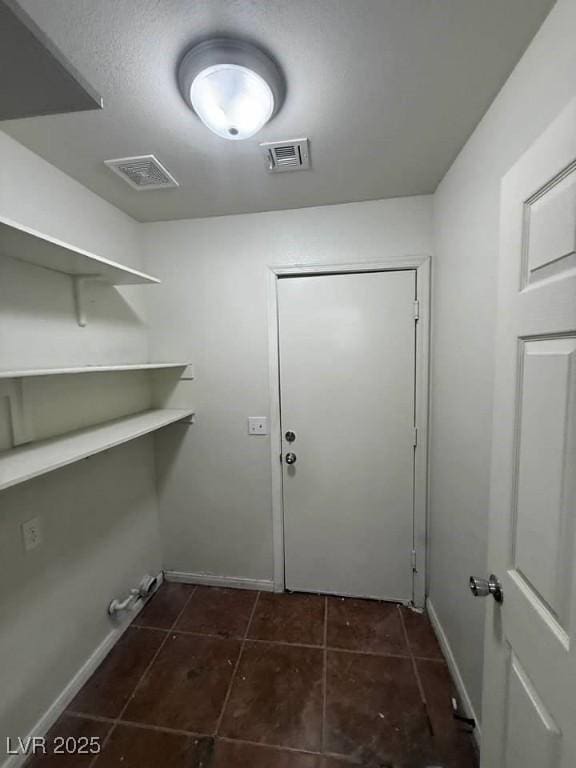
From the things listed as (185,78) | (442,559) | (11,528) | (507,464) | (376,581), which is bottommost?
(376,581)

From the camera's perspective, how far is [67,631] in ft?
4.58

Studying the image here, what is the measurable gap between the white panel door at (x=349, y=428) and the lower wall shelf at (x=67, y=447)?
0.84m

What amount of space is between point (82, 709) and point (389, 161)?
282 centimetres

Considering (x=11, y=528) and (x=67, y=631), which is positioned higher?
(x=11, y=528)

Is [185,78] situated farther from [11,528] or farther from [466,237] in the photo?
[11,528]

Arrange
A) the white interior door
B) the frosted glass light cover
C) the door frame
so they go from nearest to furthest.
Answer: the white interior door < the frosted glass light cover < the door frame

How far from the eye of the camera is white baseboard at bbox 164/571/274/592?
2016 millimetres

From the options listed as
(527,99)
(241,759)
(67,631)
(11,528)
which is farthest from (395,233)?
(67,631)

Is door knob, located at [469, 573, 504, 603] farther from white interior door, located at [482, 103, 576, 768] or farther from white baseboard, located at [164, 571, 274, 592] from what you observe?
white baseboard, located at [164, 571, 274, 592]

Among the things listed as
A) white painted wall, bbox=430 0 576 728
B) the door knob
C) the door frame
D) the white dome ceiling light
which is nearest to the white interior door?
the door knob

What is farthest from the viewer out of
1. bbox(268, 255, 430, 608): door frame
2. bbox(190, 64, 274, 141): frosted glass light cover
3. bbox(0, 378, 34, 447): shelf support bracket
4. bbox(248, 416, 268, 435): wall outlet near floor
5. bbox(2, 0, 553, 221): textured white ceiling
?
bbox(248, 416, 268, 435): wall outlet near floor

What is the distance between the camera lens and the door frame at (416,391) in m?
1.70

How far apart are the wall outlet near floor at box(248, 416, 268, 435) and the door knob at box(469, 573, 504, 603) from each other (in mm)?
1295

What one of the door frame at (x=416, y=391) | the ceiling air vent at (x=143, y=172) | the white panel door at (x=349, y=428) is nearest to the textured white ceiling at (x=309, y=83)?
the ceiling air vent at (x=143, y=172)
